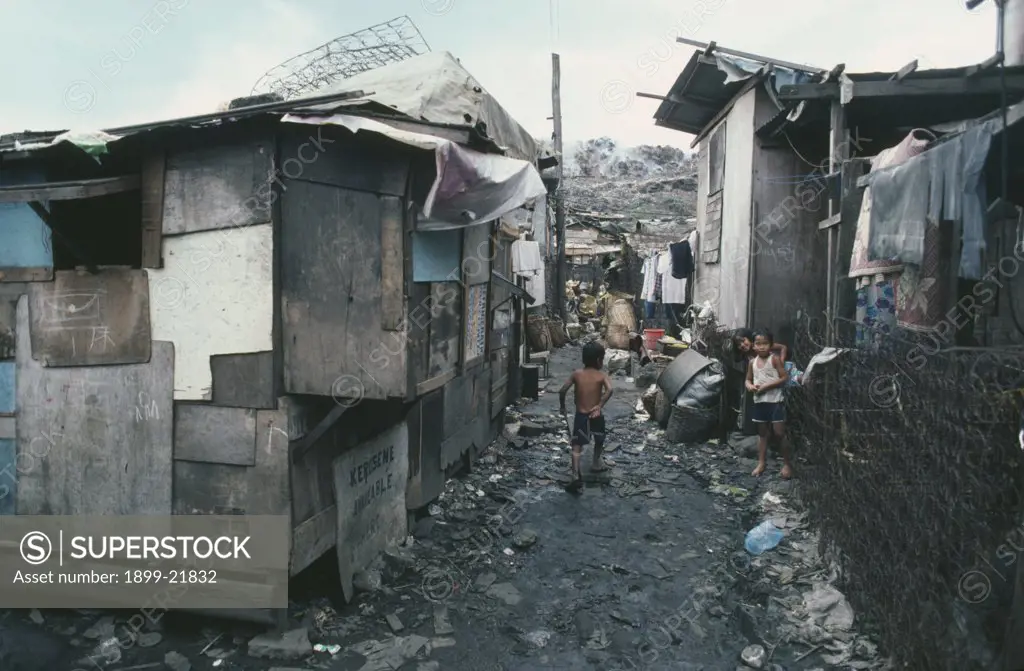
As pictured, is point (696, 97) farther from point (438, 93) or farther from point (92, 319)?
point (92, 319)

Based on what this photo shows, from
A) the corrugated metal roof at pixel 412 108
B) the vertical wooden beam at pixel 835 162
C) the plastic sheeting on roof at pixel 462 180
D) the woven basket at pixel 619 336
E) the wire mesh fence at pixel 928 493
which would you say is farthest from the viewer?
the woven basket at pixel 619 336

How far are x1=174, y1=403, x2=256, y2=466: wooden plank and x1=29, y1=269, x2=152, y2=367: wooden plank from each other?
21.8 inches

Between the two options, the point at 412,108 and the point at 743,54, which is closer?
the point at 412,108

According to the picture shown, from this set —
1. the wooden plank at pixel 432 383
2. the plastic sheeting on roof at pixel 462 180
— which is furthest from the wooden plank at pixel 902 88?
the wooden plank at pixel 432 383

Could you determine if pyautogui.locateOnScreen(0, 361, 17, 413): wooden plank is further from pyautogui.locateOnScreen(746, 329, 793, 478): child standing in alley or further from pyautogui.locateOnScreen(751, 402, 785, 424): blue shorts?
pyautogui.locateOnScreen(751, 402, 785, 424): blue shorts

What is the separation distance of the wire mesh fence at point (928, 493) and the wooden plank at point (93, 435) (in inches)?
188

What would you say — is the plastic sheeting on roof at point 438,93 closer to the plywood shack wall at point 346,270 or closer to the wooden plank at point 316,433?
the plywood shack wall at point 346,270

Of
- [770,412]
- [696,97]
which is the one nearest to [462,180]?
[770,412]

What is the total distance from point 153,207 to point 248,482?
2.03 metres

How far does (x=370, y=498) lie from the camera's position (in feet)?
17.7

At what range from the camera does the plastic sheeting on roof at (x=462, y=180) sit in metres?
3.88

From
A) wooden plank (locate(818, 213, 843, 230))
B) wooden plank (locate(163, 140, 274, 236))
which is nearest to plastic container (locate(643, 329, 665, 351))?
wooden plank (locate(818, 213, 843, 230))

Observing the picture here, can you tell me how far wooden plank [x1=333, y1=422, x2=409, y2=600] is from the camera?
16.3 ft

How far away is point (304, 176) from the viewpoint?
430 centimetres
